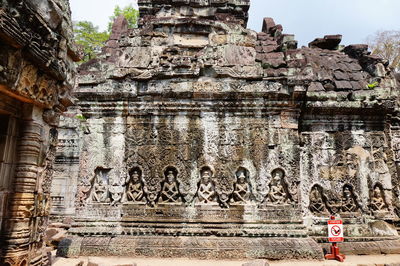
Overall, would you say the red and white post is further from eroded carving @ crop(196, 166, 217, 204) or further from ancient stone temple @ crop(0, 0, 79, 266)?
ancient stone temple @ crop(0, 0, 79, 266)

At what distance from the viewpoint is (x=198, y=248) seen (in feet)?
16.9

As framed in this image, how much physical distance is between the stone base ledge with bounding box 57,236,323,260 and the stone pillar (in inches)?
96.3

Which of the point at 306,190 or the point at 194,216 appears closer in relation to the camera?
the point at 194,216

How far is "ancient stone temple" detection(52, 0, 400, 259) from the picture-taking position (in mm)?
5438

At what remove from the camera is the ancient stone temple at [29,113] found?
2400mm

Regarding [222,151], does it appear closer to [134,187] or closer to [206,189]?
[206,189]

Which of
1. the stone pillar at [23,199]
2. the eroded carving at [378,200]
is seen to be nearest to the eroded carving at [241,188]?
the eroded carving at [378,200]

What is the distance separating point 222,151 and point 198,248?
1.88 m

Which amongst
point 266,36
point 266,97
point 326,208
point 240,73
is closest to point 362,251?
point 326,208

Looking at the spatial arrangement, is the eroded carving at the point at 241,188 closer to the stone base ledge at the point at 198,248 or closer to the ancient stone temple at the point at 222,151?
the ancient stone temple at the point at 222,151

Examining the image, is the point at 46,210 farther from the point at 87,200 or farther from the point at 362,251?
the point at 362,251

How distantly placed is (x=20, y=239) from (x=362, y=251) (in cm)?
585

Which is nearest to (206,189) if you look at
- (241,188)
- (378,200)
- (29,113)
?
(241,188)

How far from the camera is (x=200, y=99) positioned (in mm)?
5945
